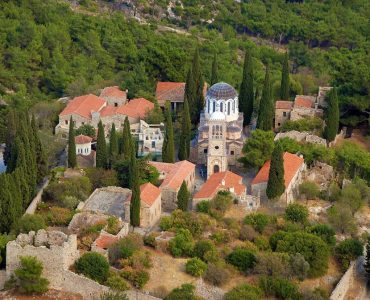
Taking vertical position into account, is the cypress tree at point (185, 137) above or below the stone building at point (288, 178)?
above

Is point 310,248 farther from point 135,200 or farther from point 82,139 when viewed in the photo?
point 82,139

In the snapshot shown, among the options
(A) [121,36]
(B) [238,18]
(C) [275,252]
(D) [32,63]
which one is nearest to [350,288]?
(C) [275,252]

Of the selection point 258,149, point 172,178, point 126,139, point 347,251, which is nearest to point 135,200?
point 172,178

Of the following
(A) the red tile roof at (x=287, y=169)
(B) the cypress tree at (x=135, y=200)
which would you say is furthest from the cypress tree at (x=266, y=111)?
(B) the cypress tree at (x=135, y=200)

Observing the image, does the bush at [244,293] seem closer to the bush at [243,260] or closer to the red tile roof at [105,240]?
the bush at [243,260]

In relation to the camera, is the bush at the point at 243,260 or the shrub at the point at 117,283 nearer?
the shrub at the point at 117,283

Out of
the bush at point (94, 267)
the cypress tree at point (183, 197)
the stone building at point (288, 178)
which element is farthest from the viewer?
the stone building at point (288, 178)

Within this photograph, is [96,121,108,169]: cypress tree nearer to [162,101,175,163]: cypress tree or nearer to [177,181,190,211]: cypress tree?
[162,101,175,163]: cypress tree
